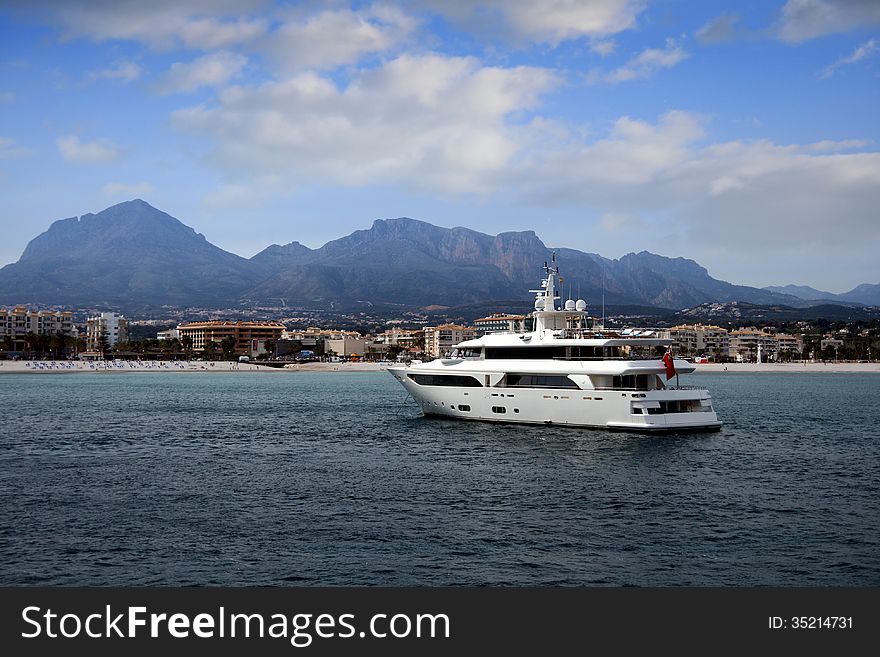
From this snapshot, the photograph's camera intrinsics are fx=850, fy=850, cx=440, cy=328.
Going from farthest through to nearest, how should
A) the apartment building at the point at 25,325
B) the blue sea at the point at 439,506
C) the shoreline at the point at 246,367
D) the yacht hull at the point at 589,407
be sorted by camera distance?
the apartment building at the point at 25,325, the shoreline at the point at 246,367, the yacht hull at the point at 589,407, the blue sea at the point at 439,506

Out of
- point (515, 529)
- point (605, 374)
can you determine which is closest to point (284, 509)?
point (515, 529)

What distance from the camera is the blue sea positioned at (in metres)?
17.3

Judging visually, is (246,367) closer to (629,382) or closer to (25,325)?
(25,325)

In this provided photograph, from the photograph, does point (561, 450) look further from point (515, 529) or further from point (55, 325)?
point (55, 325)

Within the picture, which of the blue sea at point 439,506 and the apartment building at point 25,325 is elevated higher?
the apartment building at point 25,325

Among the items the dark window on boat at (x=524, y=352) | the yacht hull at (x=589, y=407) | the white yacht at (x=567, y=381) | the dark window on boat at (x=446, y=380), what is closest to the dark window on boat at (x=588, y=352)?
the white yacht at (x=567, y=381)

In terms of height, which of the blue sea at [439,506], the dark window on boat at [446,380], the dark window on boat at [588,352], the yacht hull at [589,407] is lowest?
the blue sea at [439,506]

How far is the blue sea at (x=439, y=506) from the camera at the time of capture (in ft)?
56.6

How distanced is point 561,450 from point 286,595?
20.1m

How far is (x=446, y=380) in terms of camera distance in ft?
145

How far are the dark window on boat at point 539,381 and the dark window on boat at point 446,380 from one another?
6.72 feet

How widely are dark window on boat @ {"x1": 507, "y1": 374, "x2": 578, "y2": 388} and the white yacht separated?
0.05 m

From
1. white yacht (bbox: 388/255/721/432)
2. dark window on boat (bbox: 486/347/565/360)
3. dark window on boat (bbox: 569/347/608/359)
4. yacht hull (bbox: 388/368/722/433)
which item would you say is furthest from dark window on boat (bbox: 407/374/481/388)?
dark window on boat (bbox: 569/347/608/359)

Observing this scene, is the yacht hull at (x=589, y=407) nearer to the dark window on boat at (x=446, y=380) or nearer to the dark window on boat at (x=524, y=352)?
the dark window on boat at (x=446, y=380)
